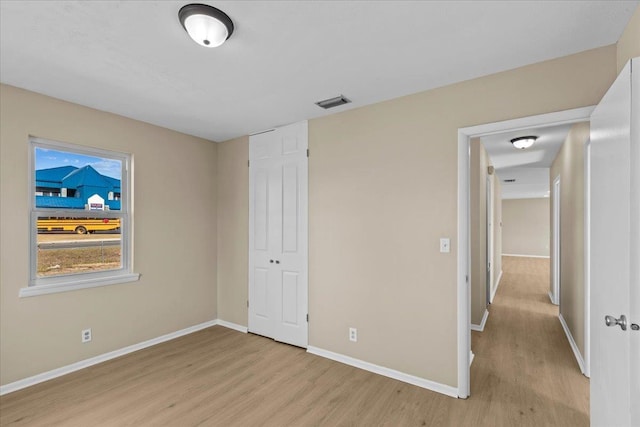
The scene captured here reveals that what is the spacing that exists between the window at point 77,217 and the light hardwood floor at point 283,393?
0.92 meters

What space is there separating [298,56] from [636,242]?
211cm

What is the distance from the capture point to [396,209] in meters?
2.87

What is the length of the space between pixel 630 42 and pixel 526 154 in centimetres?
357

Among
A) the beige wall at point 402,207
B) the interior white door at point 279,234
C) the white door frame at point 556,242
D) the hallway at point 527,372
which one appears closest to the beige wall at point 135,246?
the interior white door at point 279,234

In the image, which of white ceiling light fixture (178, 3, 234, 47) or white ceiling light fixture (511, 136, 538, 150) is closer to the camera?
white ceiling light fixture (178, 3, 234, 47)

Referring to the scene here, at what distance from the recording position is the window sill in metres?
2.70

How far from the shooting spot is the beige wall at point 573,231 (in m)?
3.10

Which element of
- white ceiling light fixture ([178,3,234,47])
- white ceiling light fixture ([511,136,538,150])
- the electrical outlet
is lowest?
the electrical outlet

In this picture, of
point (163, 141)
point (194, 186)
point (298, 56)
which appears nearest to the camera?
point (298, 56)

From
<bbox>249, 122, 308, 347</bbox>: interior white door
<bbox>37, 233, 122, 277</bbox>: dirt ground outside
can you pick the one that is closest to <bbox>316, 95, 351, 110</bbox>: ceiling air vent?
<bbox>249, 122, 308, 347</bbox>: interior white door

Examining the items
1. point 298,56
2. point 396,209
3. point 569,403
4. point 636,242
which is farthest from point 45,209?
point 569,403

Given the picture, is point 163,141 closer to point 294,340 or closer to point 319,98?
point 319,98

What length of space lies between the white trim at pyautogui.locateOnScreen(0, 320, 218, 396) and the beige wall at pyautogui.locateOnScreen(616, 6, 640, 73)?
4.74 meters

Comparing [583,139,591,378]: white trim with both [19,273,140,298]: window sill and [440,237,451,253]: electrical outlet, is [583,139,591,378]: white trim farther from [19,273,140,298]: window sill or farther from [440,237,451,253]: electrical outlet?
[19,273,140,298]: window sill
